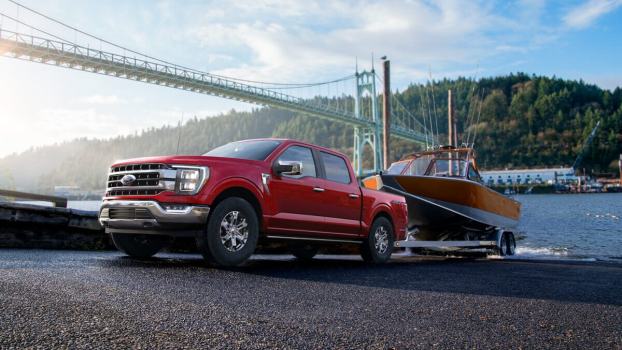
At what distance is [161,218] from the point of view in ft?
21.7

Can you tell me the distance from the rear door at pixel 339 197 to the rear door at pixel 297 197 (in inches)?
6.8

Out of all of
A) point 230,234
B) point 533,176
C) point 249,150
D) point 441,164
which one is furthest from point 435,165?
point 533,176

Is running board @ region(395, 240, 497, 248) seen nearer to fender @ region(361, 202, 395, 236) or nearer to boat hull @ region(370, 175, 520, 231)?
boat hull @ region(370, 175, 520, 231)

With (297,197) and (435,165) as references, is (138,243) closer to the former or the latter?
(297,197)

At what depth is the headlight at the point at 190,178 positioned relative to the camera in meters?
6.73

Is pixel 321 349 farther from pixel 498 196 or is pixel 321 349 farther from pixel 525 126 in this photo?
pixel 525 126

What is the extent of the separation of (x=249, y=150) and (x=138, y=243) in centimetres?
217

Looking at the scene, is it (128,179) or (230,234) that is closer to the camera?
(230,234)

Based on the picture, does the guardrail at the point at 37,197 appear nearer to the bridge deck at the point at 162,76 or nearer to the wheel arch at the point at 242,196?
the wheel arch at the point at 242,196

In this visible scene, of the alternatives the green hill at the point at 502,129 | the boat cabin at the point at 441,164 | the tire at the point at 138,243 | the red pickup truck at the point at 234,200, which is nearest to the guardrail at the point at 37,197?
the tire at the point at 138,243

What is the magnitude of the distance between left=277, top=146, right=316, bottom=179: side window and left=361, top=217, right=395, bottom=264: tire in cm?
175

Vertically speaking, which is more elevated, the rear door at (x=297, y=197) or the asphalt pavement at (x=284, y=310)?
the rear door at (x=297, y=197)

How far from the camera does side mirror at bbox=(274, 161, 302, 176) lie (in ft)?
24.2

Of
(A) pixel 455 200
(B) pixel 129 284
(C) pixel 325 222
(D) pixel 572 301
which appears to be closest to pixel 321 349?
(B) pixel 129 284
